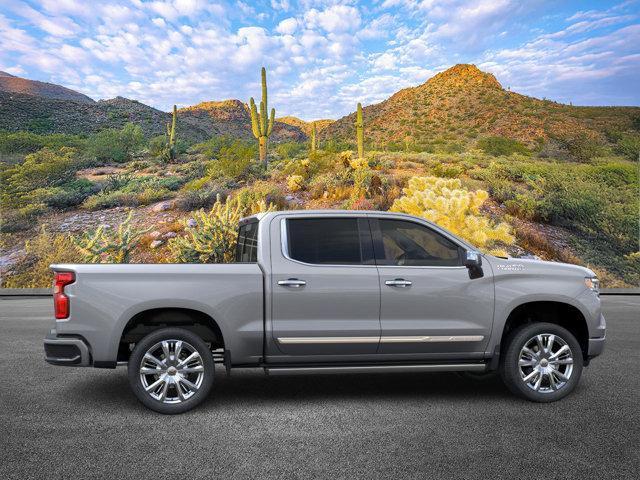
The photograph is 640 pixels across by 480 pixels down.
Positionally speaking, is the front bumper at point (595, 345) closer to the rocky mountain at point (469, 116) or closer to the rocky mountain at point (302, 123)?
the rocky mountain at point (469, 116)

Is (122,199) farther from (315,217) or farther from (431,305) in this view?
(431,305)

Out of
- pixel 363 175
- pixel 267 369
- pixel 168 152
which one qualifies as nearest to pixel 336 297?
pixel 267 369

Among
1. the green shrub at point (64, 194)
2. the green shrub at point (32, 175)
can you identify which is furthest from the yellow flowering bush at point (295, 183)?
the green shrub at point (32, 175)

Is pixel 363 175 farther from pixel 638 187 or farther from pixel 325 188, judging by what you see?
pixel 638 187

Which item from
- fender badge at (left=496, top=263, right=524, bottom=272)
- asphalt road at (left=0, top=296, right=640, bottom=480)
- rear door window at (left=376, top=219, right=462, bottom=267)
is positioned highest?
rear door window at (left=376, top=219, right=462, bottom=267)

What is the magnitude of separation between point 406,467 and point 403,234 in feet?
9.61

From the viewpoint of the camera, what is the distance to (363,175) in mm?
25906

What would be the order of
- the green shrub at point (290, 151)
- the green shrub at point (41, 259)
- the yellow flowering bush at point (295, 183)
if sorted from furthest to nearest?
the green shrub at point (290, 151) → the yellow flowering bush at point (295, 183) → the green shrub at point (41, 259)

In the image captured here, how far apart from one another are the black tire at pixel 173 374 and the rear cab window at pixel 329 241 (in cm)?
122

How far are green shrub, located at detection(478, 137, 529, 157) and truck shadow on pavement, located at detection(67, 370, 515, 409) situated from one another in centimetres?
3244

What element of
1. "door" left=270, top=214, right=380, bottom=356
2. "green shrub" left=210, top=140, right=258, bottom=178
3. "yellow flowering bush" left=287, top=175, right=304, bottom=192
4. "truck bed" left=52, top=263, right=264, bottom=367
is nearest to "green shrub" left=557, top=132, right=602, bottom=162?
"yellow flowering bush" left=287, top=175, right=304, bottom=192

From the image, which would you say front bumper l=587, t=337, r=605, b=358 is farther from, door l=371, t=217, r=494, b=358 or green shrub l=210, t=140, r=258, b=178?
green shrub l=210, t=140, r=258, b=178

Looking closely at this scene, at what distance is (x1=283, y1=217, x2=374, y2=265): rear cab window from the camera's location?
6.10 m

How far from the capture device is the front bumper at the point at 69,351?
18.5ft
